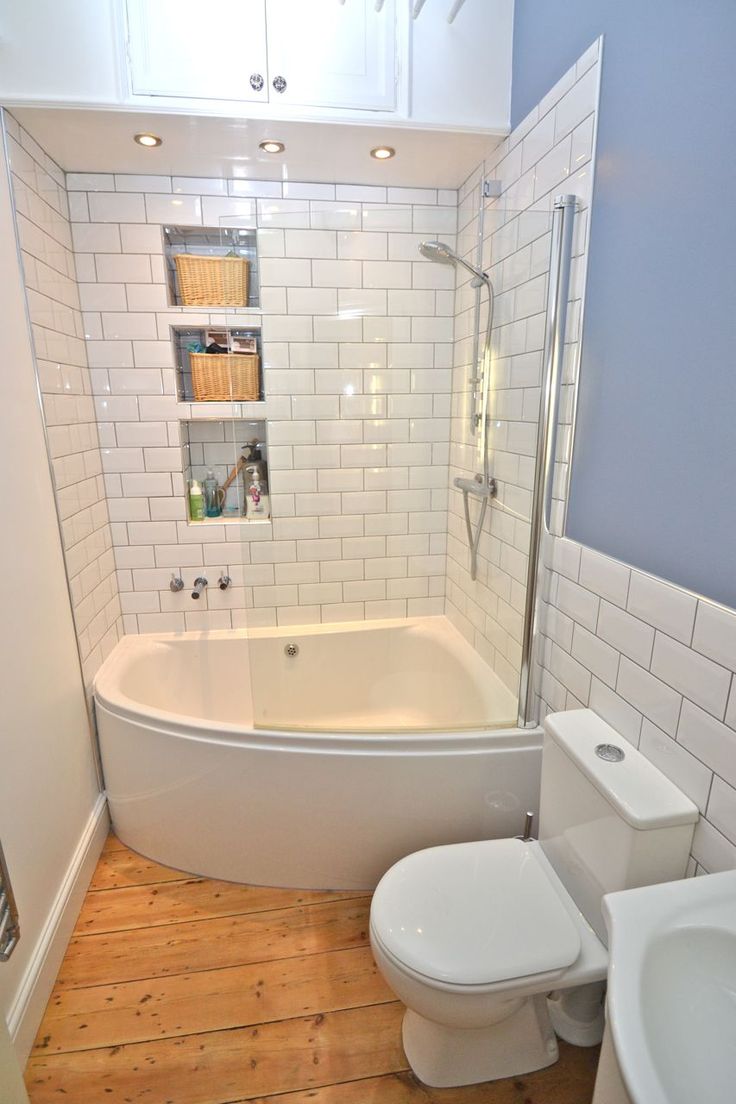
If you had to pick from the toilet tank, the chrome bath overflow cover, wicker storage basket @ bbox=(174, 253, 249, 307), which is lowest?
the toilet tank

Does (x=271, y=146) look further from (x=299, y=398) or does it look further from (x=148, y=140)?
(x=299, y=398)

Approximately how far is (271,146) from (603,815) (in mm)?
2267

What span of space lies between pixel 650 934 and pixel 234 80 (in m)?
2.33

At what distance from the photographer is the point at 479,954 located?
3.84ft

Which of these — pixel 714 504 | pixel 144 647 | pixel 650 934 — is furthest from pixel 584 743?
pixel 144 647

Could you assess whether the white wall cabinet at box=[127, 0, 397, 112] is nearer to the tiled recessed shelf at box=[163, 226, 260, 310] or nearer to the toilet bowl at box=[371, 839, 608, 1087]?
the tiled recessed shelf at box=[163, 226, 260, 310]

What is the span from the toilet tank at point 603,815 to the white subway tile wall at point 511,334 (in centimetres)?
22

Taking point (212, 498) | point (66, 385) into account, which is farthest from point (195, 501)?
point (66, 385)

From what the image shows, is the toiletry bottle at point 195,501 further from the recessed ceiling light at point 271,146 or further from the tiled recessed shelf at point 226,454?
the recessed ceiling light at point 271,146

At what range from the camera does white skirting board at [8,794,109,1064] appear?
141 cm

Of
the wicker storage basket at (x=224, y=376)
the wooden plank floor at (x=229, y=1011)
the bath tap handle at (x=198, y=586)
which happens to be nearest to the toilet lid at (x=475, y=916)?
the wooden plank floor at (x=229, y=1011)

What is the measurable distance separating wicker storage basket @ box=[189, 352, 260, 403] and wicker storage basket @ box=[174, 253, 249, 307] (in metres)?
0.21

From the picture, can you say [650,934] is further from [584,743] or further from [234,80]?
[234,80]

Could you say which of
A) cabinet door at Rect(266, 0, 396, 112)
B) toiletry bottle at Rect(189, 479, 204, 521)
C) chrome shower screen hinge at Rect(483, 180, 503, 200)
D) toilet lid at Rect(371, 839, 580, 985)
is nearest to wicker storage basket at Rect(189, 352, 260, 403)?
toiletry bottle at Rect(189, 479, 204, 521)
